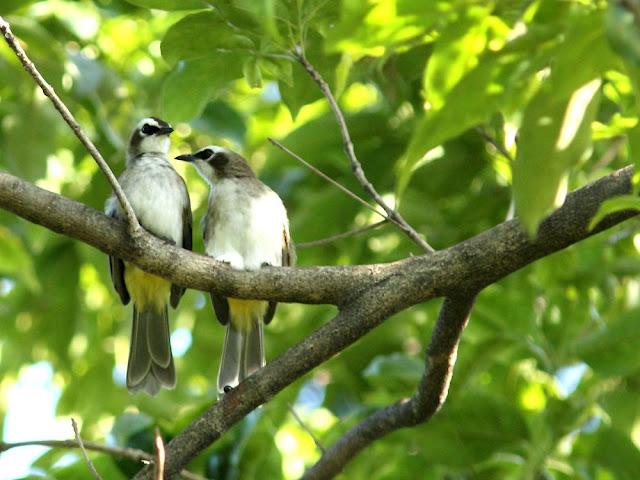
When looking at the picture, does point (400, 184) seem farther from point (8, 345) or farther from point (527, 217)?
point (8, 345)

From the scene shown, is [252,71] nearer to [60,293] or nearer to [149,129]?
[149,129]

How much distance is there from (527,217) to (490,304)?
3.11 metres

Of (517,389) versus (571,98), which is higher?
(571,98)

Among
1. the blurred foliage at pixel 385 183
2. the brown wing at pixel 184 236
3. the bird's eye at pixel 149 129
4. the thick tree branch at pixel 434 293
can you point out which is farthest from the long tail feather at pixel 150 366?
the thick tree branch at pixel 434 293

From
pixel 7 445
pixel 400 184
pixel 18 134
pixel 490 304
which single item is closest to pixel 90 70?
pixel 18 134

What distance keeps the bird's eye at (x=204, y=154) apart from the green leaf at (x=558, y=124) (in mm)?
4398

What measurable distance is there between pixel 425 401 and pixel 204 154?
2878 mm

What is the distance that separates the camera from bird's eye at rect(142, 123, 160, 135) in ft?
20.7

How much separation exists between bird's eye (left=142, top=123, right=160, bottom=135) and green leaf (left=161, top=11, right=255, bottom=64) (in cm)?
302

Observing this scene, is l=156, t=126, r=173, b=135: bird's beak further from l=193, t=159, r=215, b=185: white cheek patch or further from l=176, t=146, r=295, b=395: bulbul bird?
l=176, t=146, r=295, b=395: bulbul bird

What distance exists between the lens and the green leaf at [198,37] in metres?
3.27

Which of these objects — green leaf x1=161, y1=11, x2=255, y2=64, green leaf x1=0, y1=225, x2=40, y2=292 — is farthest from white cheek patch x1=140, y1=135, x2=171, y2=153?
green leaf x1=161, y1=11, x2=255, y2=64

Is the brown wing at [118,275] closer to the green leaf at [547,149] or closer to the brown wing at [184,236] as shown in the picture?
the brown wing at [184,236]

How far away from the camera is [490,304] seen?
4992mm
